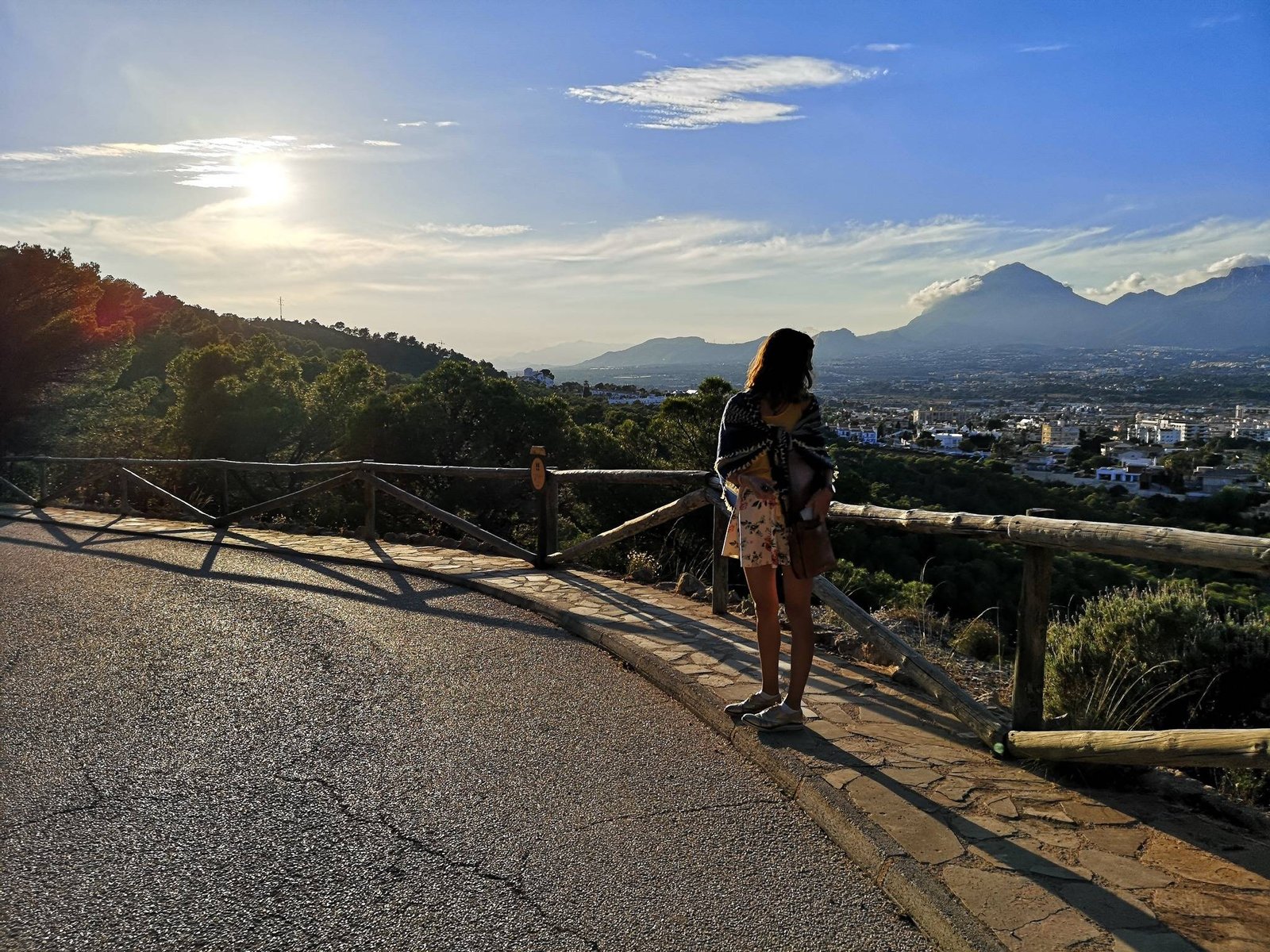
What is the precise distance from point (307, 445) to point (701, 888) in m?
22.5

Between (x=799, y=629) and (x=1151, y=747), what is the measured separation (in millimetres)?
1434

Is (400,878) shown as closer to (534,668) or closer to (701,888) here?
(701,888)

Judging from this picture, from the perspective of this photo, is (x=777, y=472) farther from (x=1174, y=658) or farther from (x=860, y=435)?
(x=860, y=435)

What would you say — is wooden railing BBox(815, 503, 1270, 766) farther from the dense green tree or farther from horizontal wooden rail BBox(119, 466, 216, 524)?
the dense green tree

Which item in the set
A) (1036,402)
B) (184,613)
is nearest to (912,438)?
(1036,402)

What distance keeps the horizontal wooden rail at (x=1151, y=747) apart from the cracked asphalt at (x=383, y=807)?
103cm

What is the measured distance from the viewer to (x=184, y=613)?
670cm

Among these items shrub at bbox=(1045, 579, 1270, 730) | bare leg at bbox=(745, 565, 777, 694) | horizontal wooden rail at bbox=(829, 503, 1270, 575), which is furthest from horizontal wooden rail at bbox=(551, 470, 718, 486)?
shrub at bbox=(1045, 579, 1270, 730)

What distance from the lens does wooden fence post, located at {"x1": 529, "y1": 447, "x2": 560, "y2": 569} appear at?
307 inches

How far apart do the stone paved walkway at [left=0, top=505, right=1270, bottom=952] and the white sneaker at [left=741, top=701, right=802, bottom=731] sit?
59 mm

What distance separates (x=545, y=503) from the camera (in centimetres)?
805

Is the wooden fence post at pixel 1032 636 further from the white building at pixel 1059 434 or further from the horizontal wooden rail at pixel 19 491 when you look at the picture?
the white building at pixel 1059 434

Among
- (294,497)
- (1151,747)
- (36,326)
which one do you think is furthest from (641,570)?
(36,326)

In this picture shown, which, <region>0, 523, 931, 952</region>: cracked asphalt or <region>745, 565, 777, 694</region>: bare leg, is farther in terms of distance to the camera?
<region>745, 565, 777, 694</region>: bare leg
